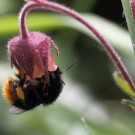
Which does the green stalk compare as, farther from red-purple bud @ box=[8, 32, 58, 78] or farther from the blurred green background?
the blurred green background

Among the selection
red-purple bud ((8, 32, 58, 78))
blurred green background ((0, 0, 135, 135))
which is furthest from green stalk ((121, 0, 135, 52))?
blurred green background ((0, 0, 135, 135))

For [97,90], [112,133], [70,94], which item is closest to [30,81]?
[112,133]

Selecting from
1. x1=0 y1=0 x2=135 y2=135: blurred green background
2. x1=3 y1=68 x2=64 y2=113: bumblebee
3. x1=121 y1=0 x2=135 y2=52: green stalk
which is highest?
x1=121 y1=0 x2=135 y2=52: green stalk

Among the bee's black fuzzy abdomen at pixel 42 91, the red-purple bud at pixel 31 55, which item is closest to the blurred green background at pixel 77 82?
the bee's black fuzzy abdomen at pixel 42 91

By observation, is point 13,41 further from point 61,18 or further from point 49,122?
point 61,18

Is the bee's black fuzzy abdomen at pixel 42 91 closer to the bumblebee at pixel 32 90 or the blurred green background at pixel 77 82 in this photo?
the bumblebee at pixel 32 90

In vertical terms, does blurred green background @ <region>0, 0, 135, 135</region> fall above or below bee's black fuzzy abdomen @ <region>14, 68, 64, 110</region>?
below
